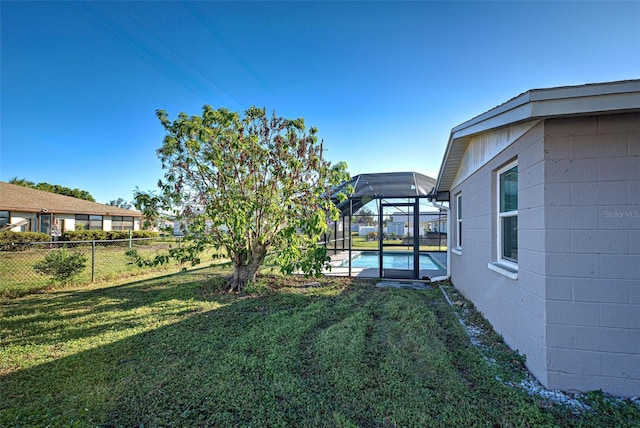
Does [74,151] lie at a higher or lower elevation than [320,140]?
higher

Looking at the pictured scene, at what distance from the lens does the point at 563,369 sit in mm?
2549

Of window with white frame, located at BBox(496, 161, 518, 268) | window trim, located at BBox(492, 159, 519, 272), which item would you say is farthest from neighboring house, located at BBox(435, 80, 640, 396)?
window trim, located at BBox(492, 159, 519, 272)

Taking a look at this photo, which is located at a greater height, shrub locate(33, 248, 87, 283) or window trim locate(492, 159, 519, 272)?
window trim locate(492, 159, 519, 272)

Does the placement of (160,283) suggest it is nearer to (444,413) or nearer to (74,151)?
(444,413)

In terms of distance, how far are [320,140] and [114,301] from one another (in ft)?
18.5

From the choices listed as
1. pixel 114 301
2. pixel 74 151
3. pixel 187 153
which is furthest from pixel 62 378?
pixel 74 151

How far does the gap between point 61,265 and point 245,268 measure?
4389 millimetres

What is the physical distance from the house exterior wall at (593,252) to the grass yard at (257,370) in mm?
318

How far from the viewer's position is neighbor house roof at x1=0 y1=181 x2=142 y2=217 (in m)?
16.8

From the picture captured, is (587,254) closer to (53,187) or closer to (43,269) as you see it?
(43,269)

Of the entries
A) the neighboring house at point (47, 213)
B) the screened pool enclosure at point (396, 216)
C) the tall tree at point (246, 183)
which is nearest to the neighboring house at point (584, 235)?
the tall tree at point (246, 183)

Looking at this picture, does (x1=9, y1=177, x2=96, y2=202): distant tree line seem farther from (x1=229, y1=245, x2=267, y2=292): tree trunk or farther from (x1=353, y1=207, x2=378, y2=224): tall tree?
(x1=229, y1=245, x2=267, y2=292): tree trunk
